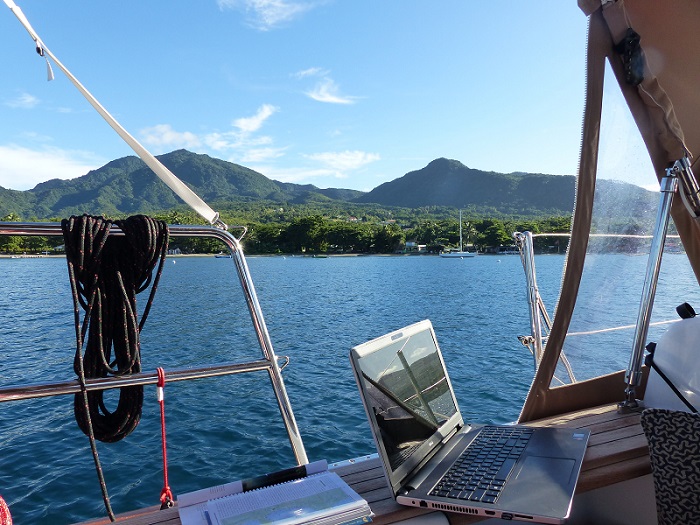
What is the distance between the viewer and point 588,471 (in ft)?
4.13

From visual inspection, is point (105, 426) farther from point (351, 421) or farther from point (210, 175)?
point (210, 175)

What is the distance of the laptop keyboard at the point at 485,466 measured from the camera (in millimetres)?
1086

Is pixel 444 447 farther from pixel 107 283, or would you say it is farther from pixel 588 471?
pixel 107 283

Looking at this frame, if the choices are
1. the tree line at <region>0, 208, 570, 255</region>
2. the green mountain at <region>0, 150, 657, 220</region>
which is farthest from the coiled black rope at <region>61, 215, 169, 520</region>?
the tree line at <region>0, 208, 570, 255</region>

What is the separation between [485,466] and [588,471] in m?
0.26

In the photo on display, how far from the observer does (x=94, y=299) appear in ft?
4.44

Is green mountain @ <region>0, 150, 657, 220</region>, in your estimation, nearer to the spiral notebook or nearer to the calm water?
the calm water

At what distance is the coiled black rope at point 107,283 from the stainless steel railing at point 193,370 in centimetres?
4

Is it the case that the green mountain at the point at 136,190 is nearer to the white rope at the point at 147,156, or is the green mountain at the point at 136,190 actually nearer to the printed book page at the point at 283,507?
the white rope at the point at 147,156

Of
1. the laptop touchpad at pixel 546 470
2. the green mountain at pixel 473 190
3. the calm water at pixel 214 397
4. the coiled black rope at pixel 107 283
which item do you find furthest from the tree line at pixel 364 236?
the laptop touchpad at pixel 546 470

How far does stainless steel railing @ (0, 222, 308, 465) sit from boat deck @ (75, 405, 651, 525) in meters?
0.24

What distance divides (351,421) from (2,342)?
983 centimetres

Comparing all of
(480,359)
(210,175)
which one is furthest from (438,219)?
(480,359)

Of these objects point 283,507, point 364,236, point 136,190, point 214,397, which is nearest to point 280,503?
point 283,507
